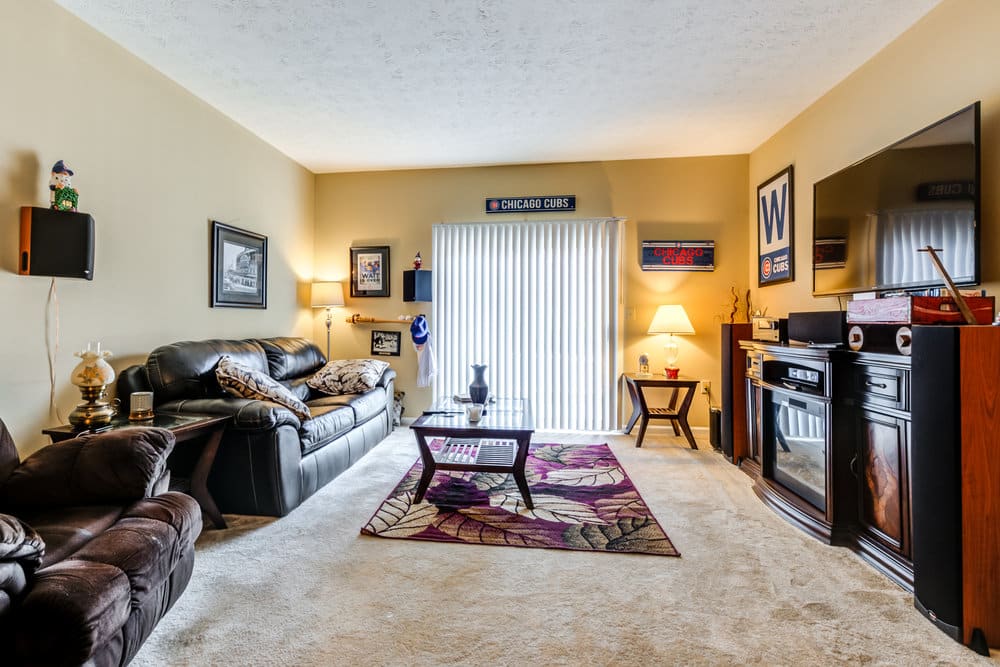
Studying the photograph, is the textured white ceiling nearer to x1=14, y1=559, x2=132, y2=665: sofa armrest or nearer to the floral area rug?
x1=14, y1=559, x2=132, y2=665: sofa armrest

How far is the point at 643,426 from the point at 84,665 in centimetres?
363

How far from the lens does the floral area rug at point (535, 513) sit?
2223 millimetres

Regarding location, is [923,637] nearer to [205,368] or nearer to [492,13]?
[492,13]

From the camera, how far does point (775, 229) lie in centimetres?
379

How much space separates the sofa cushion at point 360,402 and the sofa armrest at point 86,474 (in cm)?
160

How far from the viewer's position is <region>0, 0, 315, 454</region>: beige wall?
6.85ft

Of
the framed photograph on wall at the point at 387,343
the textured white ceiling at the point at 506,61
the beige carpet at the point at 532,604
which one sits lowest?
the beige carpet at the point at 532,604

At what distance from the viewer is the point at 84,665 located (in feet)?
3.52

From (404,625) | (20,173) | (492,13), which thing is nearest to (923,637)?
(404,625)

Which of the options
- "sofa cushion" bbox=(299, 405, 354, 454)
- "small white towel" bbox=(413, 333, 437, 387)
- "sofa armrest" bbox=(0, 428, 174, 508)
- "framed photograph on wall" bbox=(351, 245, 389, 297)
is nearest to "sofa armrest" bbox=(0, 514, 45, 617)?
"sofa armrest" bbox=(0, 428, 174, 508)

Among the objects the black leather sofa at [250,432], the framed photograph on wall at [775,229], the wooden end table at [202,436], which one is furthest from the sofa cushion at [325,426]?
the framed photograph on wall at [775,229]

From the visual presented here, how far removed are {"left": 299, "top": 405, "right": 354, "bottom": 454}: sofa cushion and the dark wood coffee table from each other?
25.1 inches

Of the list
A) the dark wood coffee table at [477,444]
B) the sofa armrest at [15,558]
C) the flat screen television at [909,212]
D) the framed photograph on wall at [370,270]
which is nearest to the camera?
the sofa armrest at [15,558]

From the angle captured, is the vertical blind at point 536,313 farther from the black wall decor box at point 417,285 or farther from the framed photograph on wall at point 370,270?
the framed photograph on wall at point 370,270
